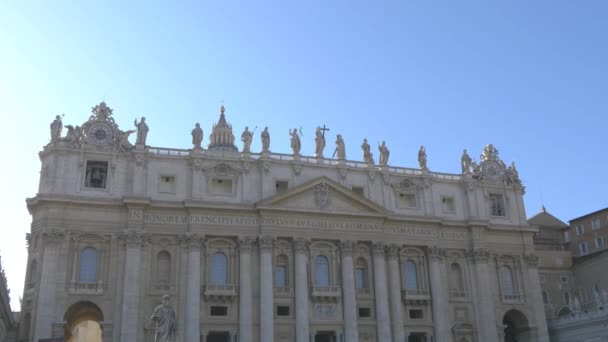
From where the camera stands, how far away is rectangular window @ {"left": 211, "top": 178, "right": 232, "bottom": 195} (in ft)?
152

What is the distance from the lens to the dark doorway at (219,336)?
143 ft

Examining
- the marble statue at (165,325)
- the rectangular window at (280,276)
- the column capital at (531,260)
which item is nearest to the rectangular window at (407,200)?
the column capital at (531,260)

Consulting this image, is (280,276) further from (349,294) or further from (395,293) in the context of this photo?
(395,293)

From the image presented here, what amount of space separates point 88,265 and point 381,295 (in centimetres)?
2017

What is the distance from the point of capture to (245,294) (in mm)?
43562

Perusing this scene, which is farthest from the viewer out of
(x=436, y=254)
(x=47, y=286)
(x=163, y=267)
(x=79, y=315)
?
(x=436, y=254)

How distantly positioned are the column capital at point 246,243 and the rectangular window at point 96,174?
10001 millimetres

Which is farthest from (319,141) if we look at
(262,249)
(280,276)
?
(280,276)

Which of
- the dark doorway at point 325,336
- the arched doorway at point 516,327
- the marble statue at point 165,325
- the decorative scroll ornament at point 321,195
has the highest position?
the decorative scroll ornament at point 321,195

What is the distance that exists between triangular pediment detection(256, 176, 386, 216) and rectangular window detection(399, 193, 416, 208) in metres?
3.28

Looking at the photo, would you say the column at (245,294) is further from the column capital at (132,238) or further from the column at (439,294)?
the column at (439,294)

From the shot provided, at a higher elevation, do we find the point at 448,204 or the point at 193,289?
the point at 448,204

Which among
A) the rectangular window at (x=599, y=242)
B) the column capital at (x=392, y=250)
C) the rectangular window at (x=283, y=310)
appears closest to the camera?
the rectangular window at (x=283, y=310)

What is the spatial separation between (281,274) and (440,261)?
41.4 feet
